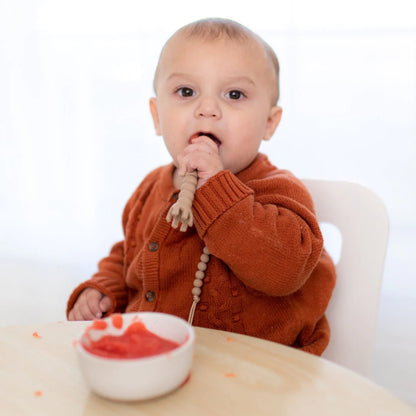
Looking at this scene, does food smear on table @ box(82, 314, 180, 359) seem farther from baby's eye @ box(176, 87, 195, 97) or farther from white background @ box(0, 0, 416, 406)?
white background @ box(0, 0, 416, 406)

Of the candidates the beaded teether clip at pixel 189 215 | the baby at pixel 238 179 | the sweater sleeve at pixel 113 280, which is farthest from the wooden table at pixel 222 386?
the sweater sleeve at pixel 113 280

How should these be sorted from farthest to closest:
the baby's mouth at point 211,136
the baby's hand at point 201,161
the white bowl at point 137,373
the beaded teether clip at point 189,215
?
the baby's mouth at point 211,136, the baby's hand at point 201,161, the beaded teether clip at point 189,215, the white bowl at point 137,373

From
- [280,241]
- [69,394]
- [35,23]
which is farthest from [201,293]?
[35,23]

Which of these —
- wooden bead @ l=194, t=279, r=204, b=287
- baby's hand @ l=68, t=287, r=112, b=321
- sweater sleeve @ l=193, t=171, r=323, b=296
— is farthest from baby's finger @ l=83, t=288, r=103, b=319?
sweater sleeve @ l=193, t=171, r=323, b=296

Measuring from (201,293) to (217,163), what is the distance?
0.83 feet

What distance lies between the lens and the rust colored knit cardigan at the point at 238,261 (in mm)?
893

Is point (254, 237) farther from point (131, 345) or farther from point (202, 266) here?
point (131, 345)

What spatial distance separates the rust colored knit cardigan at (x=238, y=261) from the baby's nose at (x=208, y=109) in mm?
121

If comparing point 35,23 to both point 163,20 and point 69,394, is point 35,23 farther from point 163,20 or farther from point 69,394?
point 69,394

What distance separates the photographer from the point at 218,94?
3.39 ft

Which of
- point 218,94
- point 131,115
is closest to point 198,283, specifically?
point 218,94

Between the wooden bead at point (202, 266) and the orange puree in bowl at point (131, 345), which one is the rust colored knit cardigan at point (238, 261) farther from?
the orange puree in bowl at point (131, 345)

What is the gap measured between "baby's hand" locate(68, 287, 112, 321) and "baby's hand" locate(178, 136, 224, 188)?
344mm

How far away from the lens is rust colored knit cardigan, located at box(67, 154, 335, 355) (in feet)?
2.93
